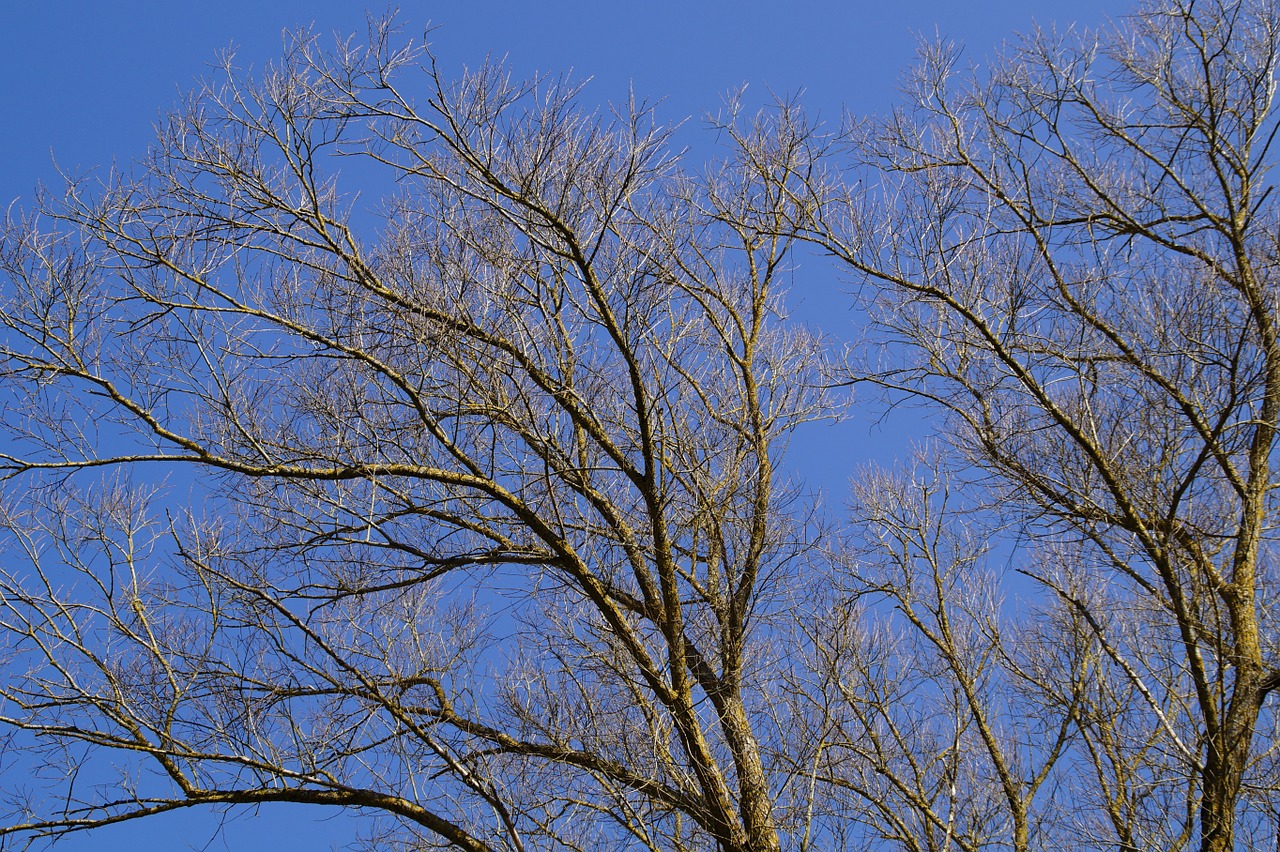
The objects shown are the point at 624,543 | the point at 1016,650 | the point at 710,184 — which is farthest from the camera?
the point at 1016,650

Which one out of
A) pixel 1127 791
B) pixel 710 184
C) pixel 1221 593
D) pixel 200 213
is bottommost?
pixel 1127 791

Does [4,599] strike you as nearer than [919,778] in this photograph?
Yes

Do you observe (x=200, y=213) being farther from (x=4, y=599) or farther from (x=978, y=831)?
(x=978, y=831)

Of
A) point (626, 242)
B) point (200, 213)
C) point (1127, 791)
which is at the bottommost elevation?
point (1127, 791)

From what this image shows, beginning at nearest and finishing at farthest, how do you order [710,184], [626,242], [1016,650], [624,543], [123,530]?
[626,242]
[624,543]
[123,530]
[710,184]
[1016,650]

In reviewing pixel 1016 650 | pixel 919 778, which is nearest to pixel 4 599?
pixel 919 778

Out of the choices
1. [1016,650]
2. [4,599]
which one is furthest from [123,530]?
[1016,650]

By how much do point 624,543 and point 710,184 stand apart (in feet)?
8.88

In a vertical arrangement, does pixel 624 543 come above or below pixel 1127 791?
above

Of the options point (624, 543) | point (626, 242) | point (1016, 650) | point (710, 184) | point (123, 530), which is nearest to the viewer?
point (626, 242)

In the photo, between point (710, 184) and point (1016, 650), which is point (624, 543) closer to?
point (710, 184)

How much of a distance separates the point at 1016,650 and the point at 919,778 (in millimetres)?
1189

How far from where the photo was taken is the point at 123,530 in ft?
18.3

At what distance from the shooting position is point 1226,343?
485 centimetres
